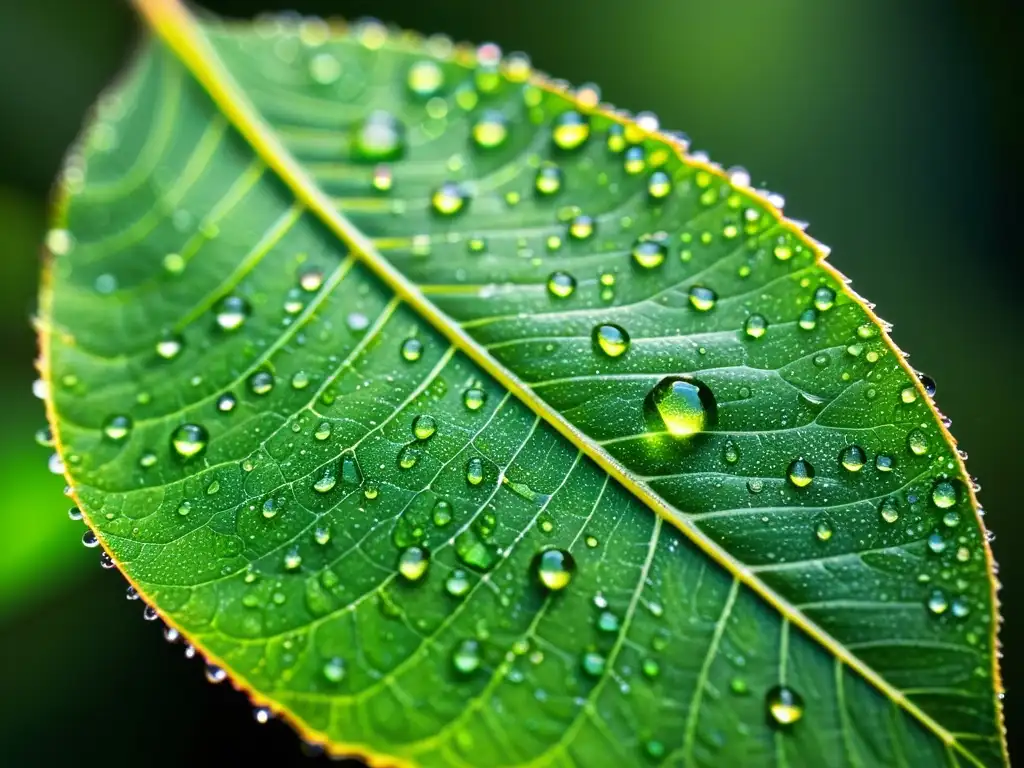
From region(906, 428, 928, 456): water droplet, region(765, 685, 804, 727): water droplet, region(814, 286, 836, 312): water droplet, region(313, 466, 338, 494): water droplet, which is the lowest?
region(313, 466, 338, 494): water droplet

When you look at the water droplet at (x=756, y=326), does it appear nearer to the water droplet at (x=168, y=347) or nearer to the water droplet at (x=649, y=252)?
the water droplet at (x=649, y=252)

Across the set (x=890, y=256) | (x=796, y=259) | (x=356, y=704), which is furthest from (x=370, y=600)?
(x=890, y=256)

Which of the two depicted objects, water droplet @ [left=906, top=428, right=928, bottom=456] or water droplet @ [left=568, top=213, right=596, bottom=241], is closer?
water droplet @ [left=906, top=428, right=928, bottom=456]

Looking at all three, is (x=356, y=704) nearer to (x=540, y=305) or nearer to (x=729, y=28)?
(x=540, y=305)

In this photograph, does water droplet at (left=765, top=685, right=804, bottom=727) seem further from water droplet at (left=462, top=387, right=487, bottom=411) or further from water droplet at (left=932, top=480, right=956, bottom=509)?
water droplet at (left=462, top=387, right=487, bottom=411)

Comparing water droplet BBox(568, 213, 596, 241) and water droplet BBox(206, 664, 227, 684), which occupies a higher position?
water droplet BBox(568, 213, 596, 241)

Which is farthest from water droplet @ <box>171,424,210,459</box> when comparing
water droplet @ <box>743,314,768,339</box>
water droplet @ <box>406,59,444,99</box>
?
water droplet @ <box>743,314,768,339</box>

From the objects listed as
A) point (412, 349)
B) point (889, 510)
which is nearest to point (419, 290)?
point (412, 349)
